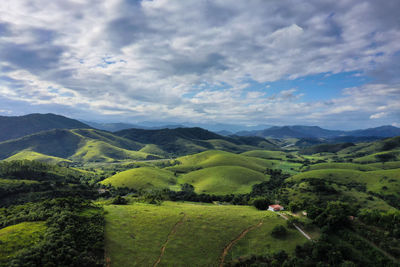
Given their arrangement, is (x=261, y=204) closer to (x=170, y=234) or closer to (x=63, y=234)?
(x=170, y=234)

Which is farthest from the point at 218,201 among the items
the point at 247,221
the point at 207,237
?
the point at 207,237

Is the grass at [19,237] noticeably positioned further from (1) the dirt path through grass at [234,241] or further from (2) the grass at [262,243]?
(2) the grass at [262,243]

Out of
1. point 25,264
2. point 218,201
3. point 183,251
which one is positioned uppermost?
point 25,264

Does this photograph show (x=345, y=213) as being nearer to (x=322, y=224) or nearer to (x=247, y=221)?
(x=322, y=224)

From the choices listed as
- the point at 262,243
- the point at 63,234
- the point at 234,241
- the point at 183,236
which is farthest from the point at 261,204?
the point at 63,234

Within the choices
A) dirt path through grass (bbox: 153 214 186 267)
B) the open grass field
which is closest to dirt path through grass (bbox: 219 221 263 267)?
the open grass field
